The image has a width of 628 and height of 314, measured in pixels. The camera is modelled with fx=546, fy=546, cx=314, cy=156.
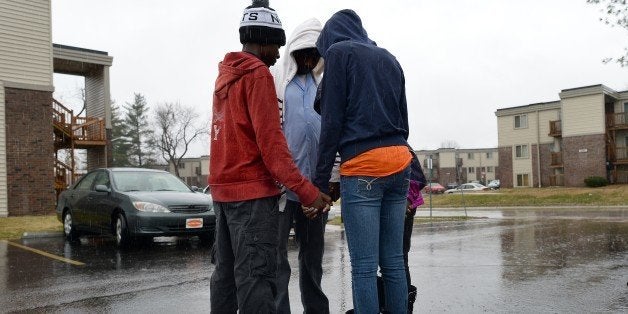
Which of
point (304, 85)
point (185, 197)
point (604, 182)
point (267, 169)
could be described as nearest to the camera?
point (267, 169)

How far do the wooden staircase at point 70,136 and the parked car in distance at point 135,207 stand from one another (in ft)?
45.9

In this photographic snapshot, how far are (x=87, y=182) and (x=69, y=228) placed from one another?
3.40ft

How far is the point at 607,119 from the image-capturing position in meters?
42.6

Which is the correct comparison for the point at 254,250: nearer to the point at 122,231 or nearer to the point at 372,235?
the point at 372,235

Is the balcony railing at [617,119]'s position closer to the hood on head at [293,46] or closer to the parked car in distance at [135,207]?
the parked car in distance at [135,207]

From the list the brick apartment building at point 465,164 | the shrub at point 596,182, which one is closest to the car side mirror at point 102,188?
the shrub at point 596,182

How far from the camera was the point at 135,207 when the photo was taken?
9234 millimetres

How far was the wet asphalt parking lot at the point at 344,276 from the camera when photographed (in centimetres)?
498

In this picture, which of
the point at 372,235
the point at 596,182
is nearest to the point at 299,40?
the point at 372,235

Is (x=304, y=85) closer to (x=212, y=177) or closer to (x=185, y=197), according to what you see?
(x=212, y=177)

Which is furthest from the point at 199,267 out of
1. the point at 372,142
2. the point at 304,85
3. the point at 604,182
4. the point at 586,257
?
the point at 604,182

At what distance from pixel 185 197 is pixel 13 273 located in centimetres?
324

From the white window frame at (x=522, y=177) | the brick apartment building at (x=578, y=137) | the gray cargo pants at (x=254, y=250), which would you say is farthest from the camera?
the white window frame at (x=522, y=177)

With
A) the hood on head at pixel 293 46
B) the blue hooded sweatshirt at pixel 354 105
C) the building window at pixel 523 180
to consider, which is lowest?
the building window at pixel 523 180
